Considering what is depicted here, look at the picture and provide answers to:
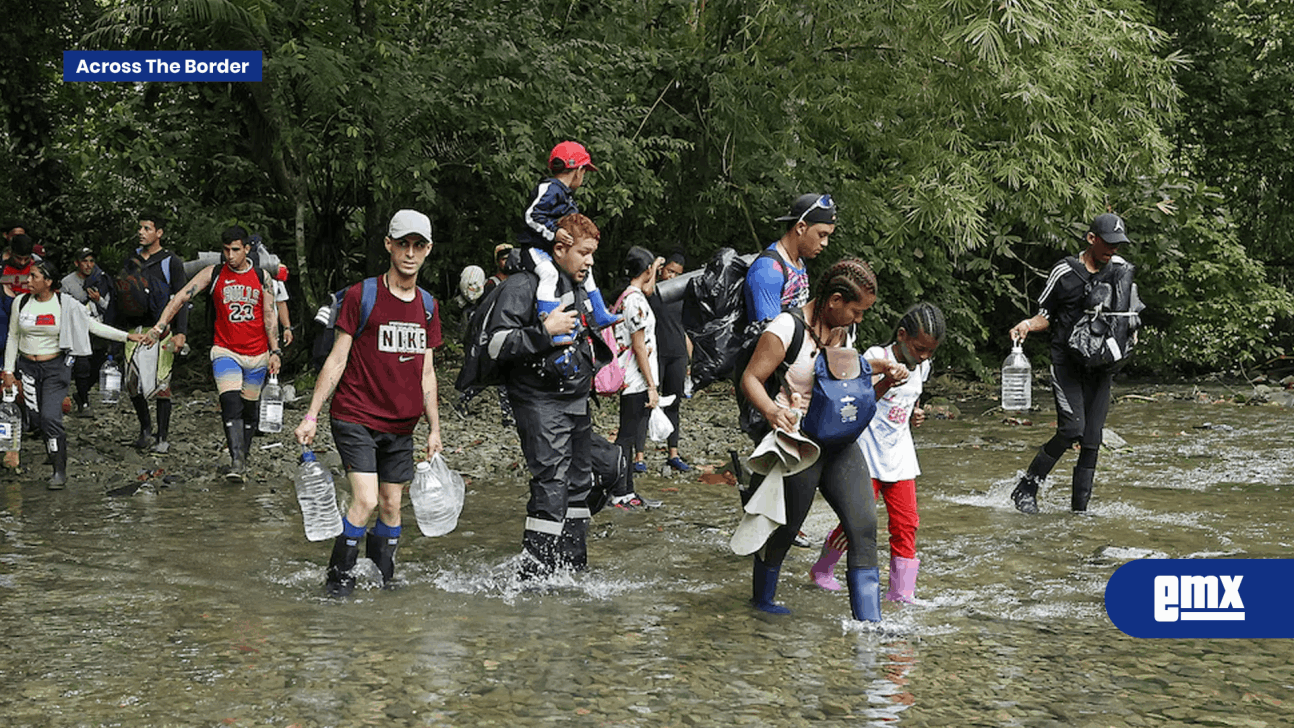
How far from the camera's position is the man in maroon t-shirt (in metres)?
6.91

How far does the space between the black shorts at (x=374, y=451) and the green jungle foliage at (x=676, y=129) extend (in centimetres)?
896

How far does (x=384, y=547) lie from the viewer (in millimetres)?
7273

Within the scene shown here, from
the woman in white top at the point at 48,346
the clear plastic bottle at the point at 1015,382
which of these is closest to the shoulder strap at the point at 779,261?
the clear plastic bottle at the point at 1015,382

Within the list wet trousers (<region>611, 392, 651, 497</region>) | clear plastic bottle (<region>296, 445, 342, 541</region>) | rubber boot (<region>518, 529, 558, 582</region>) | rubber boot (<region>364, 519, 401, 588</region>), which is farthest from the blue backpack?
wet trousers (<region>611, 392, 651, 497</region>)

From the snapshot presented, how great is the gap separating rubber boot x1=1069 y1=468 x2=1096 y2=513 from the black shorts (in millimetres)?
4979

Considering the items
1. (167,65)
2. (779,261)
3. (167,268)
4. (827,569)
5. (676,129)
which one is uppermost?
(167,65)

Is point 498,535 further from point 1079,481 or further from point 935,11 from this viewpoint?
point 935,11

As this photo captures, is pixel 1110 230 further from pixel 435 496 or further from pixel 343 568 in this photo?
pixel 343 568

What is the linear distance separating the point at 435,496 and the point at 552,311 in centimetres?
139

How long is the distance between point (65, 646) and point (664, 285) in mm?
5759

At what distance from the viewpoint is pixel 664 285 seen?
10.7 metres

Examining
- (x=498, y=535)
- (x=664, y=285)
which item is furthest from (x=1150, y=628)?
(x=664, y=285)

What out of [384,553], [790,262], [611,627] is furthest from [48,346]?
[790,262]

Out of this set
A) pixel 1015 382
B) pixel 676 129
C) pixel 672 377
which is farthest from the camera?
pixel 676 129
